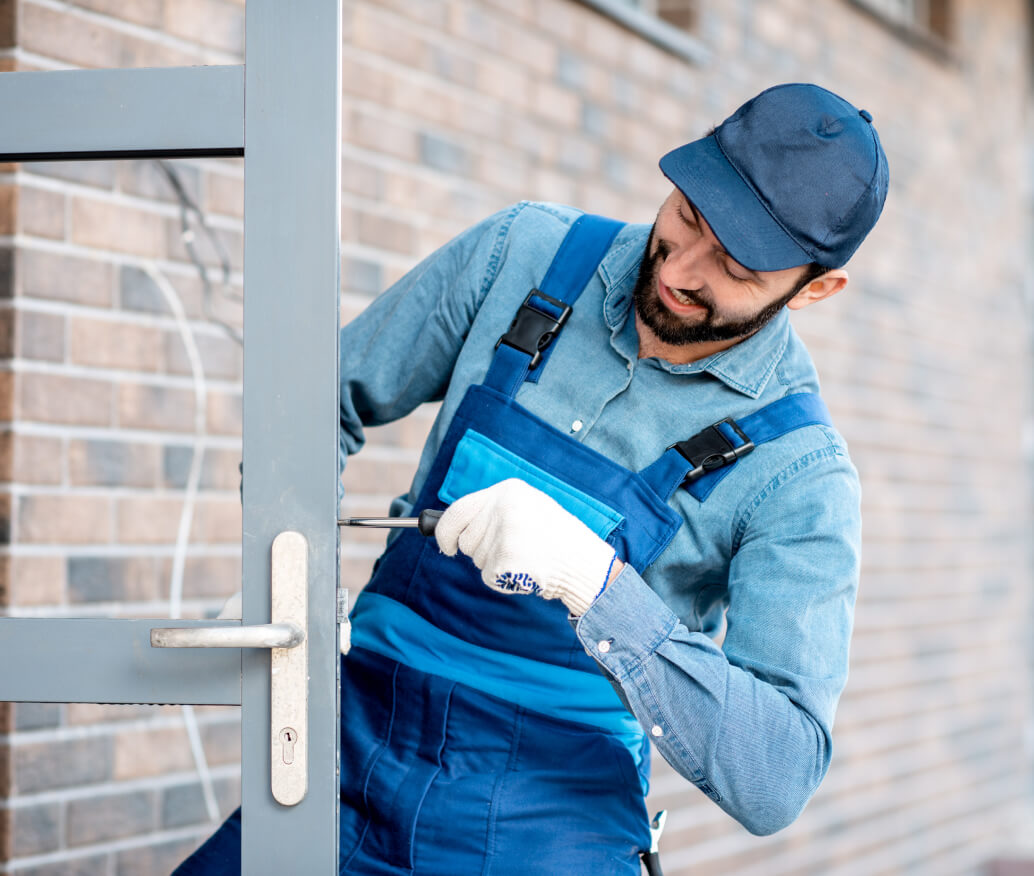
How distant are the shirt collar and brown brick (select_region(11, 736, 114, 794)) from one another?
3.64ft

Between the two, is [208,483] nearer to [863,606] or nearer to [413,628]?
[413,628]

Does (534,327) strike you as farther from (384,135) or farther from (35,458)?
(384,135)

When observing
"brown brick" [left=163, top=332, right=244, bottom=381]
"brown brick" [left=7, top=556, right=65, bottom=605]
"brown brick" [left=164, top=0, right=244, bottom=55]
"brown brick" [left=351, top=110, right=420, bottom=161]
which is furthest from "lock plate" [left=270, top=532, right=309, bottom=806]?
"brown brick" [left=351, top=110, right=420, bottom=161]

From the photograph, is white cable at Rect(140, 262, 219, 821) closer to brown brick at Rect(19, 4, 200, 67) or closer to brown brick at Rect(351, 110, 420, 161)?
brown brick at Rect(19, 4, 200, 67)

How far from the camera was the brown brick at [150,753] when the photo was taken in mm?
2100

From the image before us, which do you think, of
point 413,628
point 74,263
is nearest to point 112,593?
point 74,263

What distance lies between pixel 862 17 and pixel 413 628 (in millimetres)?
3296

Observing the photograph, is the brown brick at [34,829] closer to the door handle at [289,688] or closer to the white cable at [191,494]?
the white cable at [191,494]

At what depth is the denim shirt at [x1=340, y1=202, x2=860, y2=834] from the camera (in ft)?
4.58

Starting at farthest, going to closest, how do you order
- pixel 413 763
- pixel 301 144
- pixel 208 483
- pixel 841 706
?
pixel 841 706 < pixel 208 483 < pixel 413 763 < pixel 301 144

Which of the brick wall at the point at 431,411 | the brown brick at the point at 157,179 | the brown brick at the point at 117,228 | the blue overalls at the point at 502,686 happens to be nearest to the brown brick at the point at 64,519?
the brick wall at the point at 431,411

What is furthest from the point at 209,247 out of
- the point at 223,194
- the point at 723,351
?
the point at 723,351

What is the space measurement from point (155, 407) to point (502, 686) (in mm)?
898

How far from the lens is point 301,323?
128 centimetres
